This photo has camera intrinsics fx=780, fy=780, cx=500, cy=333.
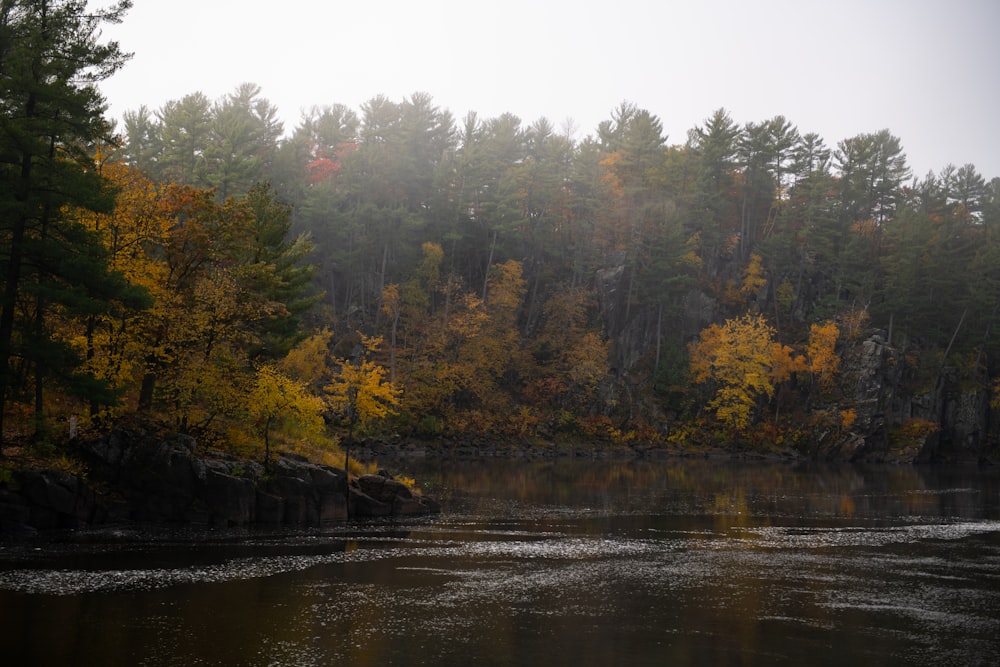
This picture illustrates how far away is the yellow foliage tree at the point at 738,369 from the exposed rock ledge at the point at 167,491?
5828 centimetres

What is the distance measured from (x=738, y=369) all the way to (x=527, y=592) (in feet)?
229

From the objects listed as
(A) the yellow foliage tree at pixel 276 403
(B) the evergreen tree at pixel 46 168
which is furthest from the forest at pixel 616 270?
(B) the evergreen tree at pixel 46 168

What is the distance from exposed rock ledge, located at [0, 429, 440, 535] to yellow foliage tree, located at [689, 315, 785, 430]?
58283mm

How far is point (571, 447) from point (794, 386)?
29.3m

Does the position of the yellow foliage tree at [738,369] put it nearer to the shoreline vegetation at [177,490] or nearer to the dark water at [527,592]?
the dark water at [527,592]

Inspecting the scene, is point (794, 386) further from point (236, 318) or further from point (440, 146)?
point (236, 318)

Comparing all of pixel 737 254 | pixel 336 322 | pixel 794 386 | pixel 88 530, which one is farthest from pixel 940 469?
pixel 88 530

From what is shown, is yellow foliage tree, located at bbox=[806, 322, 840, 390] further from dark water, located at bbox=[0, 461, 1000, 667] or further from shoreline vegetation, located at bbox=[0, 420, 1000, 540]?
shoreline vegetation, located at bbox=[0, 420, 1000, 540]

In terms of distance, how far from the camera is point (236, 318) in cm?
4266

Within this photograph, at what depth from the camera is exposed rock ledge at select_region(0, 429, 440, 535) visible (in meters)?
Answer: 32.9

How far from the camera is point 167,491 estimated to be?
36500 millimetres

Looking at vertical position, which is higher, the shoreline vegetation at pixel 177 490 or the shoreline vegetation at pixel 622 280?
the shoreline vegetation at pixel 622 280

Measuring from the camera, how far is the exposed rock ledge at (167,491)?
108ft

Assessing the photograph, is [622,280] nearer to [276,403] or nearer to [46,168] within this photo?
[276,403]
